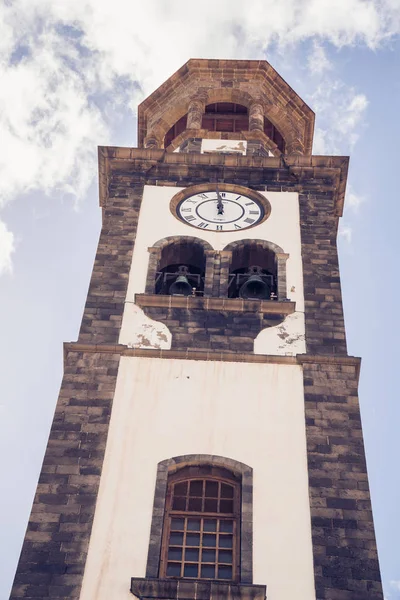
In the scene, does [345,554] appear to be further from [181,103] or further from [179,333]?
[181,103]

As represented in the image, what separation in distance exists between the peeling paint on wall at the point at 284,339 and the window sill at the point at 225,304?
0.88 ft

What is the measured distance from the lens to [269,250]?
21.5m

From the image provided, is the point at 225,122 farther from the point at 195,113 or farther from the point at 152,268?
the point at 152,268

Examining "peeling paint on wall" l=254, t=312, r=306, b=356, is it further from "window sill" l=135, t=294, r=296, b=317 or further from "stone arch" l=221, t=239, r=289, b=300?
"stone arch" l=221, t=239, r=289, b=300

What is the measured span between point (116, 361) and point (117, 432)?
175 centimetres

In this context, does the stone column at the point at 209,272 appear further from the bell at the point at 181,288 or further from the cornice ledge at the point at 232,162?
the cornice ledge at the point at 232,162

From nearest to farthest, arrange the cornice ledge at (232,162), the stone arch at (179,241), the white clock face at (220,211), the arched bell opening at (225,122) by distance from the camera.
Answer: the stone arch at (179,241) < the white clock face at (220,211) < the cornice ledge at (232,162) < the arched bell opening at (225,122)

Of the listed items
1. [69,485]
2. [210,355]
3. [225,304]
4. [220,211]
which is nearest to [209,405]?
[210,355]

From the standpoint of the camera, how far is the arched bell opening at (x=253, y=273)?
20422 millimetres

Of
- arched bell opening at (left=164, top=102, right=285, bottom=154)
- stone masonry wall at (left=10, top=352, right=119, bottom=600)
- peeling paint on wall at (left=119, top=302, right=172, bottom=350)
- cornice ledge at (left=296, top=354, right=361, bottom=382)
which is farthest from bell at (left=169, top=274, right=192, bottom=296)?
arched bell opening at (left=164, top=102, right=285, bottom=154)

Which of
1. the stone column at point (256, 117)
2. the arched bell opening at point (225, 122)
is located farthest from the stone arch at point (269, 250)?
the arched bell opening at point (225, 122)

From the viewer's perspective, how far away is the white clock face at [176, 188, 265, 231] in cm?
2236

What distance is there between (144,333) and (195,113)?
11095mm

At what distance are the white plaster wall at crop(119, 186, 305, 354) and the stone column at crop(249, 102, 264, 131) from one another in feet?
14.6
